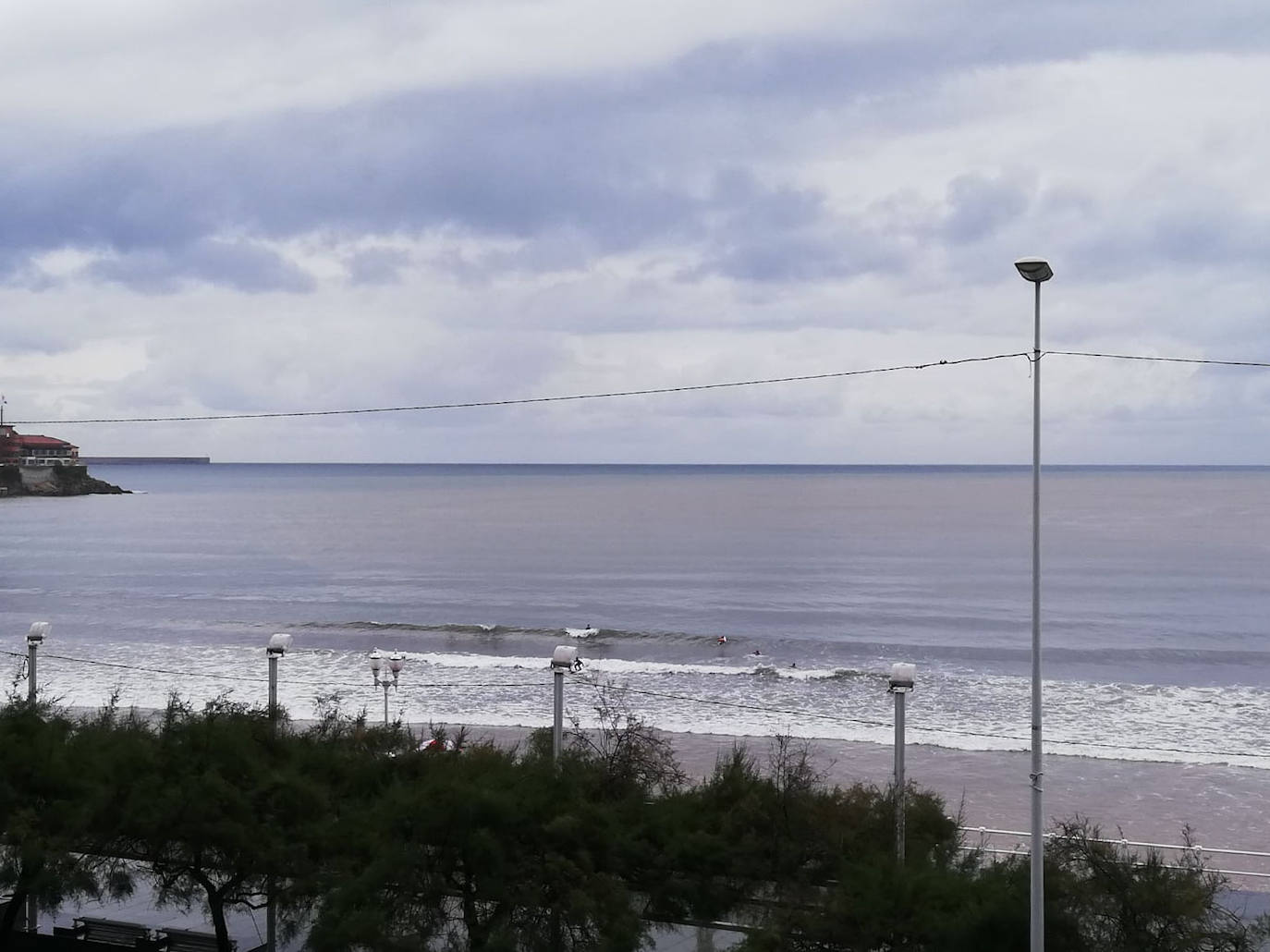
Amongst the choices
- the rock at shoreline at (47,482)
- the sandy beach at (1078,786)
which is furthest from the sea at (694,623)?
the rock at shoreline at (47,482)

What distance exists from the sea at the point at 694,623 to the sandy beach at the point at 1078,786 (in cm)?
122

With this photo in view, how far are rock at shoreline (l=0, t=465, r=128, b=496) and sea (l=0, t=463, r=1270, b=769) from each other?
74739mm

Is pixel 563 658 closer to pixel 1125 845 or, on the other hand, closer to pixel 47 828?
pixel 47 828

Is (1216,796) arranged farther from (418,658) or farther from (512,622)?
(512,622)

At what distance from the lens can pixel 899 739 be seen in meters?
11.6

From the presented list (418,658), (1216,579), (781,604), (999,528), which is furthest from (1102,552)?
(418,658)

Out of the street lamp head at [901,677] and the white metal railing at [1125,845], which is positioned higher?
the street lamp head at [901,677]

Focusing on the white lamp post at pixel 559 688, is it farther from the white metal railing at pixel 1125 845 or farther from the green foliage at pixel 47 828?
the green foliage at pixel 47 828

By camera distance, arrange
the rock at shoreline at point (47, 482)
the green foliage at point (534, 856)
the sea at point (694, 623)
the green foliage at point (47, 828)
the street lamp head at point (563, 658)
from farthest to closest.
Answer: the rock at shoreline at point (47, 482)
the sea at point (694, 623)
the street lamp head at point (563, 658)
the green foliage at point (47, 828)
the green foliage at point (534, 856)

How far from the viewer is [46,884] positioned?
12039mm

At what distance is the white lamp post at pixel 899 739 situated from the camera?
11133 millimetres

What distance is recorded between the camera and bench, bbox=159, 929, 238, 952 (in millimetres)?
13688

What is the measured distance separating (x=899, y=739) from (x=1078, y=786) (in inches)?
591

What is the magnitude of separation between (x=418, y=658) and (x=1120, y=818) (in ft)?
82.2
